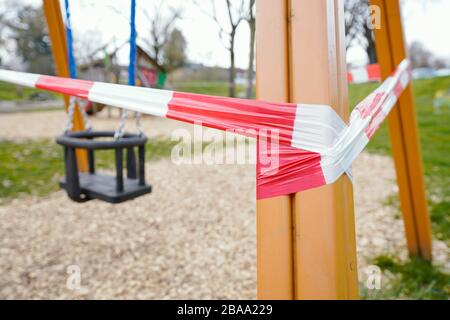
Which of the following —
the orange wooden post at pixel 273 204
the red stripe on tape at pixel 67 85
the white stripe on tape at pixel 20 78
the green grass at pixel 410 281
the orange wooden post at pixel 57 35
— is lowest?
the green grass at pixel 410 281

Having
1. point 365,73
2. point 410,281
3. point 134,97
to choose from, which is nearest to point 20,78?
point 134,97

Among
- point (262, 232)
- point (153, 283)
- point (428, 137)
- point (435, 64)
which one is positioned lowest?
point (153, 283)

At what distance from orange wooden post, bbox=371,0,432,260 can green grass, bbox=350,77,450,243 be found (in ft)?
0.64

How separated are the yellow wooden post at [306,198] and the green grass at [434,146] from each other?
0.28 m

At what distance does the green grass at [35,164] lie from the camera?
3363mm

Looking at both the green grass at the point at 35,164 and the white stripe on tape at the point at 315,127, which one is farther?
the green grass at the point at 35,164

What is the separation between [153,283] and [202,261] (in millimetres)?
362

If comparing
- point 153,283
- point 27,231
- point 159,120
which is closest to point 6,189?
point 27,231

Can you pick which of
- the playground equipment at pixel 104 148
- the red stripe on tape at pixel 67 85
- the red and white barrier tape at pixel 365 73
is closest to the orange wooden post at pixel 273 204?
the red stripe on tape at pixel 67 85

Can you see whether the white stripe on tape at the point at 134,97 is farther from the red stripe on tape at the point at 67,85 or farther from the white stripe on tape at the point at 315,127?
the white stripe on tape at the point at 315,127

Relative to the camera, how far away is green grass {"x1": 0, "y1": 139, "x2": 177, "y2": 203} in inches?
132

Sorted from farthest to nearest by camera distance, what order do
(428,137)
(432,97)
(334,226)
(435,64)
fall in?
(435,64) < (432,97) < (428,137) < (334,226)

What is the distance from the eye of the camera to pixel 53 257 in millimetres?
2074
